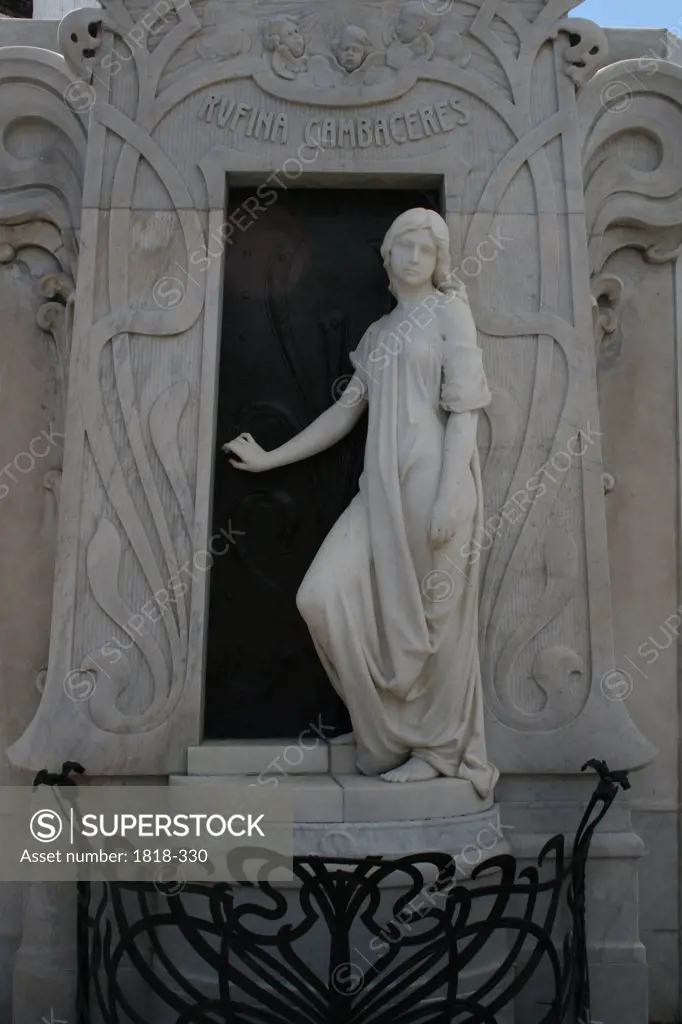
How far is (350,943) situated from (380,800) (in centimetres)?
62

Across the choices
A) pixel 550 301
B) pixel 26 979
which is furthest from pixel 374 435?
pixel 26 979

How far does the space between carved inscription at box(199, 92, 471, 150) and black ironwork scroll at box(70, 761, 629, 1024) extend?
11.0 feet

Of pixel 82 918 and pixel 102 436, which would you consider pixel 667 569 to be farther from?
pixel 82 918

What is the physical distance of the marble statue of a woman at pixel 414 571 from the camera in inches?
207

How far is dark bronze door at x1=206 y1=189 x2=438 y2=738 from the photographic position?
5.95 m

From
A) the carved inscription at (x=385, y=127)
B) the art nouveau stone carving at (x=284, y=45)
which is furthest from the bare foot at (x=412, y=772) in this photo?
the art nouveau stone carving at (x=284, y=45)

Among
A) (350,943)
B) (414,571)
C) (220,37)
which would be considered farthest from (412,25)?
(350,943)

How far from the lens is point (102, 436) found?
5.65 metres

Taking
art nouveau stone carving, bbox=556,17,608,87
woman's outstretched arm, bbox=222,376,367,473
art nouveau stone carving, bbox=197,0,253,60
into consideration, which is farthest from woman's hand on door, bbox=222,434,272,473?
art nouveau stone carving, bbox=556,17,608,87

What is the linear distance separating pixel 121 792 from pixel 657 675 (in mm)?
2846
